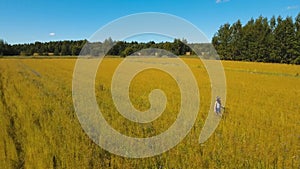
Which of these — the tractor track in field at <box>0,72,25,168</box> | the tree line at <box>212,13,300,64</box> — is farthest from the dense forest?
the tractor track in field at <box>0,72,25,168</box>

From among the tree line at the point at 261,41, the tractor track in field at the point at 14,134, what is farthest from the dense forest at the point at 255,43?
the tractor track in field at the point at 14,134

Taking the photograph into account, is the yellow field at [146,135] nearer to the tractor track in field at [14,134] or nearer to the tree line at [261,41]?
the tractor track in field at [14,134]

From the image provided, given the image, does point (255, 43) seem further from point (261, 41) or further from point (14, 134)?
point (14, 134)

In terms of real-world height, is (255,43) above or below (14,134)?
above

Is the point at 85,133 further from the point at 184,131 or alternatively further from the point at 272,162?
the point at 272,162

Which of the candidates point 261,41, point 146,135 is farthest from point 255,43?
point 146,135

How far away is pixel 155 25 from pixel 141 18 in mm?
454

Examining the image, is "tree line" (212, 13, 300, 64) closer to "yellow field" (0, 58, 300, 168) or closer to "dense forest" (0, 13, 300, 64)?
"dense forest" (0, 13, 300, 64)

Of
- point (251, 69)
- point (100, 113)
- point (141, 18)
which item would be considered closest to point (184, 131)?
point (100, 113)

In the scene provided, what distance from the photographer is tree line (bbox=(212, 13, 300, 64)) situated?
148ft

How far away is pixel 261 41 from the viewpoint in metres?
48.9

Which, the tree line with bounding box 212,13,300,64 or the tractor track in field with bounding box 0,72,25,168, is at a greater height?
the tree line with bounding box 212,13,300,64

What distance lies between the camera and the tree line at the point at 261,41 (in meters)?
45.0

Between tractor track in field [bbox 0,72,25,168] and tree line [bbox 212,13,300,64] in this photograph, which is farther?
tree line [bbox 212,13,300,64]
